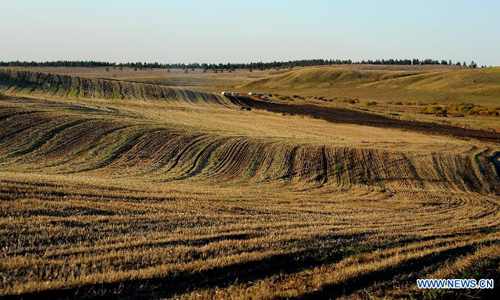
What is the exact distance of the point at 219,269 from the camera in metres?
9.05

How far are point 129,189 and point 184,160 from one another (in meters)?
11.3

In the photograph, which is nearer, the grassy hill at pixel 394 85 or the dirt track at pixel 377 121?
the dirt track at pixel 377 121

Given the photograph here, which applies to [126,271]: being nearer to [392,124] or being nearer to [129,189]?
[129,189]

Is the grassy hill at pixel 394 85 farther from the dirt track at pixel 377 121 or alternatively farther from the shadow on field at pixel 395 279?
the shadow on field at pixel 395 279

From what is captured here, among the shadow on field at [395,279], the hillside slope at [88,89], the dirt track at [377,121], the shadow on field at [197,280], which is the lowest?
the dirt track at [377,121]

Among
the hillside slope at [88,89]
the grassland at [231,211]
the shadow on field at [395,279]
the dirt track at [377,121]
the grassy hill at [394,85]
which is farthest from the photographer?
the grassy hill at [394,85]

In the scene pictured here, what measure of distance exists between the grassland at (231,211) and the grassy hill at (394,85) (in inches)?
2495

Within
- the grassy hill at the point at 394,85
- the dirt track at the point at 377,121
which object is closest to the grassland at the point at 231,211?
the dirt track at the point at 377,121

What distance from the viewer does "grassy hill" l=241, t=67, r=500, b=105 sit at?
3971 inches

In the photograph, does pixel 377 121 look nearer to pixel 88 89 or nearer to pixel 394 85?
pixel 88 89

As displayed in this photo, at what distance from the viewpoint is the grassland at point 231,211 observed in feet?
28.0

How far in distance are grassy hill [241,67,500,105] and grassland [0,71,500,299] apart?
63.4 metres

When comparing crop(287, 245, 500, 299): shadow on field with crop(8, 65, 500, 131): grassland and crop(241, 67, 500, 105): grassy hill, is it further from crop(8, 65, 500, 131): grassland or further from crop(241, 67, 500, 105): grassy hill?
crop(241, 67, 500, 105): grassy hill

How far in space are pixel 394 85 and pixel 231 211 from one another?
4905 inches
